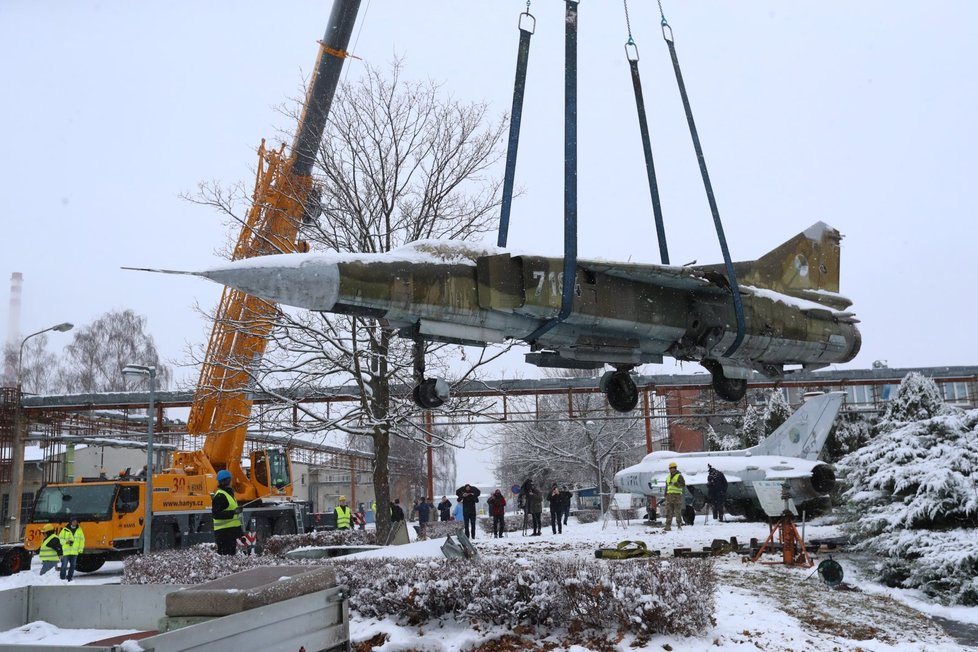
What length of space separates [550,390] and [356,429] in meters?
12.4

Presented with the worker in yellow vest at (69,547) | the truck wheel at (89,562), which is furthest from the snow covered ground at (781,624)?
the truck wheel at (89,562)

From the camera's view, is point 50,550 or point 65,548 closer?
point 65,548

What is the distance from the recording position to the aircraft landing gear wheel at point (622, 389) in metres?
9.06

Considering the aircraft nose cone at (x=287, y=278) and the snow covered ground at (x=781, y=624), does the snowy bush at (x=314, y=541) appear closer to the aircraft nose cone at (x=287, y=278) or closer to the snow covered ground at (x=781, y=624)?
the snow covered ground at (x=781, y=624)

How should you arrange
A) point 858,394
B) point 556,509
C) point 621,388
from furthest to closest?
point 858,394, point 556,509, point 621,388

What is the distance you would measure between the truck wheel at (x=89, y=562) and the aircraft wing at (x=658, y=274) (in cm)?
1477

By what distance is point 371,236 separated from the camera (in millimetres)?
14617

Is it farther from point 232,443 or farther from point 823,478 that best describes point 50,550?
point 823,478

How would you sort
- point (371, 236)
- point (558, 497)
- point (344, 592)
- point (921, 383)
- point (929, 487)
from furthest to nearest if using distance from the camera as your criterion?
point (558, 497)
point (371, 236)
point (921, 383)
point (929, 487)
point (344, 592)

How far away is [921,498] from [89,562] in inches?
671

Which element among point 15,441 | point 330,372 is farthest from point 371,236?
point 15,441

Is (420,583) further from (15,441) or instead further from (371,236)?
(15,441)

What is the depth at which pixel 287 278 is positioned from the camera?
618cm

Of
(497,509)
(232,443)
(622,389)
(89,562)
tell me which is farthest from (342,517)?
(622,389)
